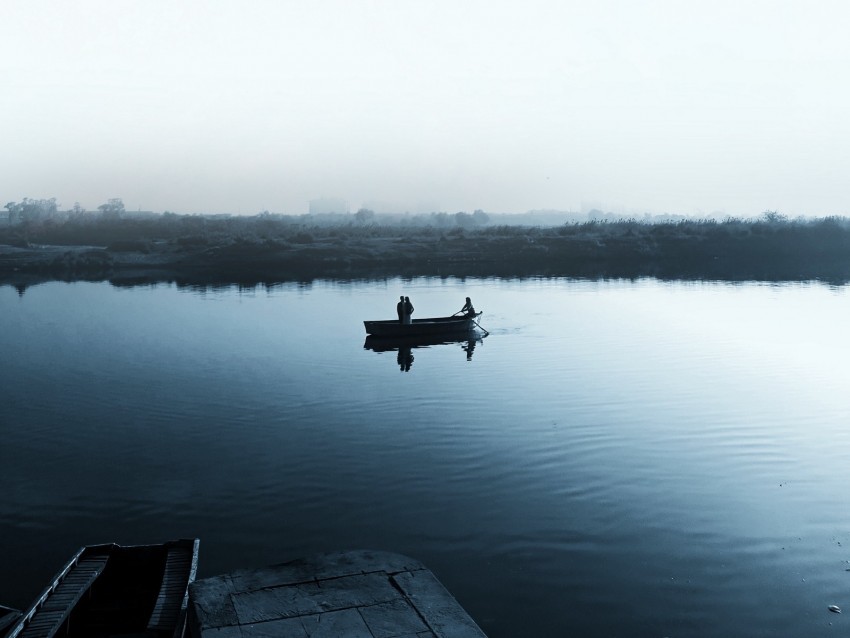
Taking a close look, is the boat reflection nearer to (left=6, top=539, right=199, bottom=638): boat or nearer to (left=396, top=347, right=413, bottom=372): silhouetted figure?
(left=396, top=347, right=413, bottom=372): silhouetted figure

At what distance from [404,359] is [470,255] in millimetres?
60068

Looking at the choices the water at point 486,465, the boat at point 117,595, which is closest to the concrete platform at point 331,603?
the boat at point 117,595

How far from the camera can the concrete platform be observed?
747 centimetres

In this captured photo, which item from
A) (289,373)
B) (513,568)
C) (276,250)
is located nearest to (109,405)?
(289,373)

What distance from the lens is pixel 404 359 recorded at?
93.5 ft

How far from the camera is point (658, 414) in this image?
19641 millimetres

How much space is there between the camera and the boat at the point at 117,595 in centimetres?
838

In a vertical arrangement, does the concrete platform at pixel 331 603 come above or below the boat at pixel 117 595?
above

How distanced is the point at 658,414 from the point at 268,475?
10.2 metres

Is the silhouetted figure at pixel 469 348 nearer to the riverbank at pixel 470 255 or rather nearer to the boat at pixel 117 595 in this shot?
the boat at pixel 117 595

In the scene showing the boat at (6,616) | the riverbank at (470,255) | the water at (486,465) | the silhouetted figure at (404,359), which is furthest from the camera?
the riverbank at (470,255)

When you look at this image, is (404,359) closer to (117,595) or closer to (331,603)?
(117,595)

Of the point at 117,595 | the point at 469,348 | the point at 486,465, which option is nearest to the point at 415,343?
the point at 469,348

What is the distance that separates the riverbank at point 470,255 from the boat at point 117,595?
173 ft
